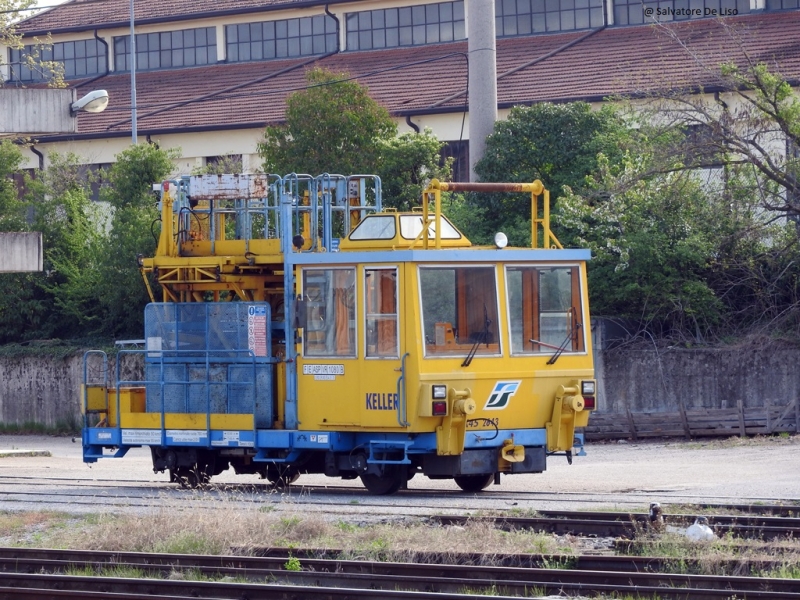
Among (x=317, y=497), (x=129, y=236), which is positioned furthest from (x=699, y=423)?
(x=129, y=236)

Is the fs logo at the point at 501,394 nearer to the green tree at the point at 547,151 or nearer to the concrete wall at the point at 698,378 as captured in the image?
the concrete wall at the point at 698,378

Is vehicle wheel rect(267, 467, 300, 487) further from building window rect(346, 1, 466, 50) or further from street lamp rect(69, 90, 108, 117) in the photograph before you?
building window rect(346, 1, 466, 50)

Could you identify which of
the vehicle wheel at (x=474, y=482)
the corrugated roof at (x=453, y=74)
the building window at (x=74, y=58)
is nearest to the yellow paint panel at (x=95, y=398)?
the vehicle wheel at (x=474, y=482)

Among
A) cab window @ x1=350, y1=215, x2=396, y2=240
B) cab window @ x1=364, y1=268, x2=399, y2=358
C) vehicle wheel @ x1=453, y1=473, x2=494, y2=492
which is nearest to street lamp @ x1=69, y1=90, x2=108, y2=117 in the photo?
cab window @ x1=350, y1=215, x2=396, y2=240

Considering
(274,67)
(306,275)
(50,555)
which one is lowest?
(50,555)

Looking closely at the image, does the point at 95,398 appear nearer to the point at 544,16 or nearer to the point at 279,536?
the point at 279,536

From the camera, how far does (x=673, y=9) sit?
126 feet

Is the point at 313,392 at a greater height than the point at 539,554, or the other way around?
the point at 313,392

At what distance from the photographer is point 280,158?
29766mm

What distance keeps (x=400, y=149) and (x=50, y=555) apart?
780 inches

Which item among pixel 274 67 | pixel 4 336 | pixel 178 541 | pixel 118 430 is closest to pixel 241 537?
pixel 178 541

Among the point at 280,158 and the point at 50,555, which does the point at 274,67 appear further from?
the point at 50,555

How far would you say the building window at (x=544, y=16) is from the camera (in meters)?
40.2

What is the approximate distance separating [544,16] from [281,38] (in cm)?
956
